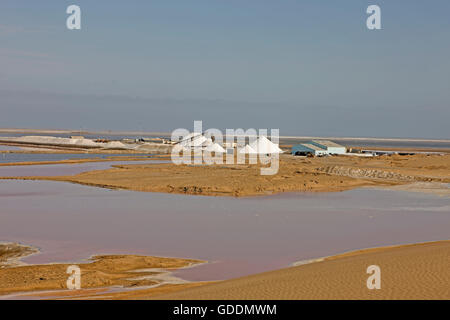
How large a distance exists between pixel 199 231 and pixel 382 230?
7.25 m

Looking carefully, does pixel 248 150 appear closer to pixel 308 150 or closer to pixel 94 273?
pixel 308 150

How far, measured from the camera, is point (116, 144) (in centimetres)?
9625

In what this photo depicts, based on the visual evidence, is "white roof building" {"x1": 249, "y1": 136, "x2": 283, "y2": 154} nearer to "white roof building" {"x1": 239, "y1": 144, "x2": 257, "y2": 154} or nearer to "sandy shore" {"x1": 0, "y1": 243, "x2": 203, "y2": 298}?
"white roof building" {"x1": 239, "y1": 144, "x2": 257, "y2": 154}

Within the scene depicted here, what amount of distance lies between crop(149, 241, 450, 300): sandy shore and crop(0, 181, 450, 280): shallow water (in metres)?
1.81

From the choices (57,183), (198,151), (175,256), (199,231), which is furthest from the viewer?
(198,151)

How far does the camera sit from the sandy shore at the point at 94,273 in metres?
12.0

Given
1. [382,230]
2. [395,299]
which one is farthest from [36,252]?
[382,230]

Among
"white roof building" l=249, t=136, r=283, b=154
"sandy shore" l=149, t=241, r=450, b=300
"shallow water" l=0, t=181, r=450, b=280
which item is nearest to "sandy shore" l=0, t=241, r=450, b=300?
"sandy shore" l=149, t=241, r=450, b=300

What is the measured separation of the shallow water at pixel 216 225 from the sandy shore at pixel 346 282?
1.81 meters

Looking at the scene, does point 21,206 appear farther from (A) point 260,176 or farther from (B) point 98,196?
(A) point 260,176

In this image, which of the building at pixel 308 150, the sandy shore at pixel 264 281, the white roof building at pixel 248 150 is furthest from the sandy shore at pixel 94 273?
the building at pixel 308 150

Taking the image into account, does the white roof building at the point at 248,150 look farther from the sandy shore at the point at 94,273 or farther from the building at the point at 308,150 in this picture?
the sandy shore at the point at 94,273

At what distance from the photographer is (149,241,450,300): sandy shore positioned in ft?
34.4
